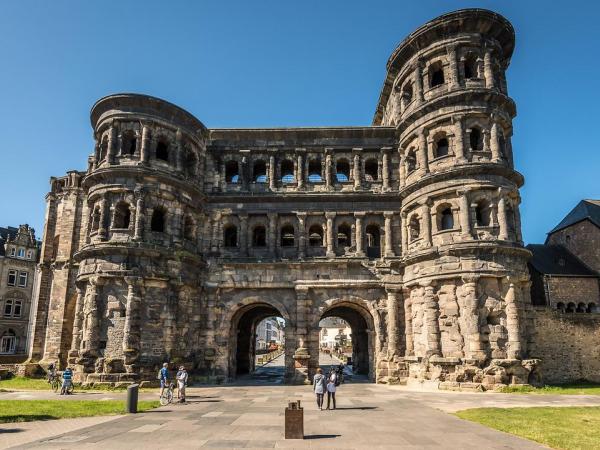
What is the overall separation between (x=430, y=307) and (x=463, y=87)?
13.4 m

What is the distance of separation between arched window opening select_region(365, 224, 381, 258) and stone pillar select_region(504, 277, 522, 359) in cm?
817

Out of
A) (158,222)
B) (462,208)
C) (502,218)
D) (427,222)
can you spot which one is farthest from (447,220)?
(158,222)

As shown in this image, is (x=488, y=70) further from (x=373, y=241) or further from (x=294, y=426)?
(x=294, y=426)

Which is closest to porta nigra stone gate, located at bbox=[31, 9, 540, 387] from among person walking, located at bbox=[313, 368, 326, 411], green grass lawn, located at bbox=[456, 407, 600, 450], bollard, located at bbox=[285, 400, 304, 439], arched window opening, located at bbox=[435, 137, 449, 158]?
arched window opening, located at bbox=[435, 137, 449, 158]

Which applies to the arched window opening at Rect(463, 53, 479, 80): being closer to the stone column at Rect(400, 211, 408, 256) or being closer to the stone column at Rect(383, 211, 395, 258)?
the stone column at Rect(400, 211, 408, 256)

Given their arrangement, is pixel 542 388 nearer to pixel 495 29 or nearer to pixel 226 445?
pixel 226 445

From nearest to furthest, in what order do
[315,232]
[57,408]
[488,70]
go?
1. [57,408]
2. [488,70]
3. [315,232]

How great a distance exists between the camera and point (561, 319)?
2680cm

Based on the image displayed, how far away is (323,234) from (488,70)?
1437 cm

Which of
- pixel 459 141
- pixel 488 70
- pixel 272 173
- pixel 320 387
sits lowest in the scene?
pixel 320 387

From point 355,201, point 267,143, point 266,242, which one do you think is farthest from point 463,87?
point 266,242

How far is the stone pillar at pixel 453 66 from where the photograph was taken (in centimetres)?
2552

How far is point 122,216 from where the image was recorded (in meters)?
25.3

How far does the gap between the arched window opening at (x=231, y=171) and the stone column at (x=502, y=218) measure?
16.9m
